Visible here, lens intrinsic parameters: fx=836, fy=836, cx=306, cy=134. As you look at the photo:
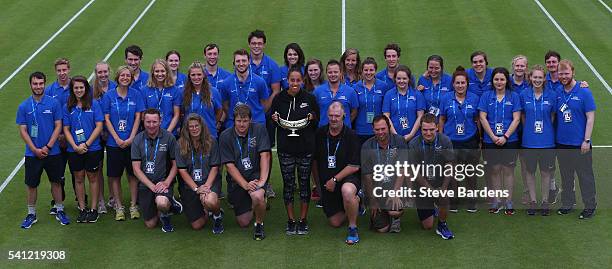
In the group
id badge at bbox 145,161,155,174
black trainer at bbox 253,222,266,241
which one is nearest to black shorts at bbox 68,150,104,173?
id badge at bbox 145,161,155,174

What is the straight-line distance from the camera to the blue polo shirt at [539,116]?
10.5 metres

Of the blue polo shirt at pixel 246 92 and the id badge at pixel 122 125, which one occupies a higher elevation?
the blue polo shirt at pixel 246 92

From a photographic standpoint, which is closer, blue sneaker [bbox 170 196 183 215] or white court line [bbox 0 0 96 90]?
blue sneaker [bbox 170 196 183 215]

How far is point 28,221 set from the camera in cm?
1056

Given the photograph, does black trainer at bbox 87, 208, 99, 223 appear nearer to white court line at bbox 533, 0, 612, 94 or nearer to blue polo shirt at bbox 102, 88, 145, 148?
blue polo shirt at bbox 102, 88, 145, 148

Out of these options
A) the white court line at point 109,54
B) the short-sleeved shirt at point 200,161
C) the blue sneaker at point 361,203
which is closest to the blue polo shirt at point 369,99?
the blue sneaker at point 361,203

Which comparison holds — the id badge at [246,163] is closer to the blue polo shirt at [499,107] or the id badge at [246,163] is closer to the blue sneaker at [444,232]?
the blue sneaker at [444,232]

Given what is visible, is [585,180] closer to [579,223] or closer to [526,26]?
[579,223]

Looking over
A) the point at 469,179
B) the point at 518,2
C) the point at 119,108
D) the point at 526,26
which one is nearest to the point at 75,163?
the point at 119,108

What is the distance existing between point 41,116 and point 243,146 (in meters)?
2.57

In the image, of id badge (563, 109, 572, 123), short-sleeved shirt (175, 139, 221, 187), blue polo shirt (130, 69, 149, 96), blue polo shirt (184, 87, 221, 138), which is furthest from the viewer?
blue polo shirt (130, 69, 149, 96)

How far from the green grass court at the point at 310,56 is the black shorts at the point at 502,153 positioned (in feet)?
2.19

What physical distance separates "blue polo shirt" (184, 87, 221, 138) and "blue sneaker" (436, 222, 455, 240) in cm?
312

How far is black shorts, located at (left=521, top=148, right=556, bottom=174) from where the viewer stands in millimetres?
10695
